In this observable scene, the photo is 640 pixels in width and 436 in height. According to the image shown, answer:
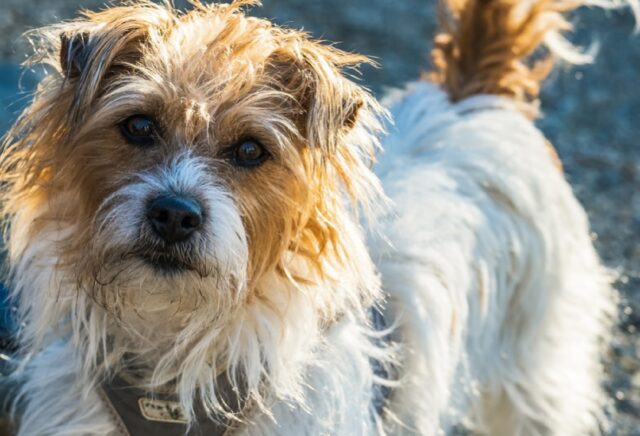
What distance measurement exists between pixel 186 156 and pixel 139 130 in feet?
0.47

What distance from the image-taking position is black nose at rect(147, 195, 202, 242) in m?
2.54

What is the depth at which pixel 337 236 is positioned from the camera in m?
2.89

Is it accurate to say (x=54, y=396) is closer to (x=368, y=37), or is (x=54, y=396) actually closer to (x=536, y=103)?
(x=536, y=103)

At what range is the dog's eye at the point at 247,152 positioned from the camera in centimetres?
274

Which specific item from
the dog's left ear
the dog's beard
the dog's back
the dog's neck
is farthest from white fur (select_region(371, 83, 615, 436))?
the dog's beard

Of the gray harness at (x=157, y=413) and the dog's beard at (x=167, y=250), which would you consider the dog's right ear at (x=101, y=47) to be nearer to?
the dog's beard at (x=167, y=250)

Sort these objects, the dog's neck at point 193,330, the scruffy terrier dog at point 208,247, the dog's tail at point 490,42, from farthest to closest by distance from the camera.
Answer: the dog's tail at point 490,42
the dog's neck at point 193,330
the scruffy terrier dog at point 208,247

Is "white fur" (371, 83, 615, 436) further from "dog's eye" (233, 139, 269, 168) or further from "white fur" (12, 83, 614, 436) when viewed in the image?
"dog's eye" (233, 139, 269, 168)

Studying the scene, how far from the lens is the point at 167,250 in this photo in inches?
103

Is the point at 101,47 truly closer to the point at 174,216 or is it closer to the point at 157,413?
the point at 174,216

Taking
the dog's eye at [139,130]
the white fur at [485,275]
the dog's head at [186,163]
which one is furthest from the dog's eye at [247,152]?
the white fur at [485,275]

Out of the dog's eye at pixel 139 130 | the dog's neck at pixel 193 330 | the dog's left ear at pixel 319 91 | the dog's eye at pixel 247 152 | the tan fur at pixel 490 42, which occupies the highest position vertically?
the tan fur at pixel 490 42

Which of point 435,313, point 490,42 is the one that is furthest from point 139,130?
point 490,42

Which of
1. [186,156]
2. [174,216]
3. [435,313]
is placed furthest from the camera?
[435,313]
